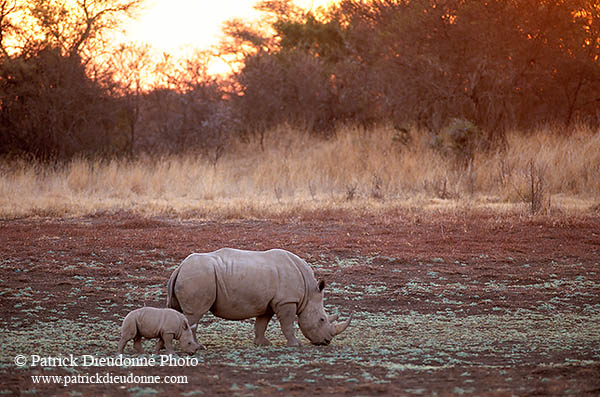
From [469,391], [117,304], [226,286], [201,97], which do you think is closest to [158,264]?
[117,304]

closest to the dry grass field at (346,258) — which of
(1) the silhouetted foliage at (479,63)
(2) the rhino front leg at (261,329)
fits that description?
(2) the rhino front leg at (261,329)

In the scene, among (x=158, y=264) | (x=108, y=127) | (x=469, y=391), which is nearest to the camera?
(x=469, y=391)

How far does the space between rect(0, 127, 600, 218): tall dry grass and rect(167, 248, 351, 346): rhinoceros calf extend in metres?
8.22

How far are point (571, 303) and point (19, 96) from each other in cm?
1851

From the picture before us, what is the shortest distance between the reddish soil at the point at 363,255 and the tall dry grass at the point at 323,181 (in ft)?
4.12

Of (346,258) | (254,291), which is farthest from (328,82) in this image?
(254,291)

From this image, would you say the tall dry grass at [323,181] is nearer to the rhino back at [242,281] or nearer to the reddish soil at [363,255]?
the reddish soil at [363,255]

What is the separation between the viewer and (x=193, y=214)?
568 inches

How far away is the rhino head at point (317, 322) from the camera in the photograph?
19.9ft

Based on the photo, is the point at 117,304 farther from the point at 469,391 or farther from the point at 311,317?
the point at 469,391

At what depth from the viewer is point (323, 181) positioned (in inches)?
722

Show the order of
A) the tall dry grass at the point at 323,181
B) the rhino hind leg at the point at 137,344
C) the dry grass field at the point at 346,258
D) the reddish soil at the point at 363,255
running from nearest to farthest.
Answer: the reddish soil at the point at 363,255
the dry grass field at the point at 346,258
the rhino hind leg at the point at 137,344
the tall dry grass at the point at 323,181

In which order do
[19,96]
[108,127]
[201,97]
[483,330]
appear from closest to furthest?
[483,330] < [19,96] < [108,127] < [201,97]

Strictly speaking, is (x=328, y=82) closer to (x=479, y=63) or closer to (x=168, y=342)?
(x=479, y=63)
